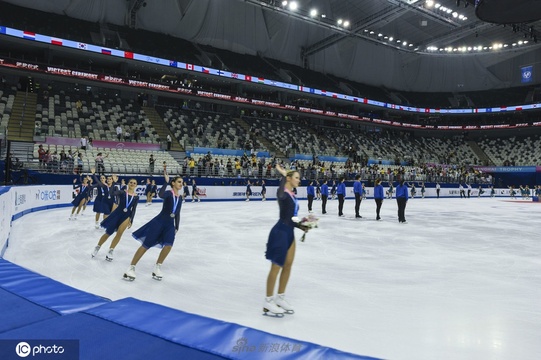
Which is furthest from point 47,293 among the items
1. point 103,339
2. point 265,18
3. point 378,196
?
point 265,18

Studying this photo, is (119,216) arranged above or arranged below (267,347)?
above

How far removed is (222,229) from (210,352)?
1022 cm

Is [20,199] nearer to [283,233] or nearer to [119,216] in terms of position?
[119,216]

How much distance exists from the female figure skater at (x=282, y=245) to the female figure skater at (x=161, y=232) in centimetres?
231

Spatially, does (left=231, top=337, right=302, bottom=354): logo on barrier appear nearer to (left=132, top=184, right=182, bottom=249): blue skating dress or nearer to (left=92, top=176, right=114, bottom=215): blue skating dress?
(left=132, top=184, right=182, bottom=249): blue skating dress

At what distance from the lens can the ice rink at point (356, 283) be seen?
4008mm

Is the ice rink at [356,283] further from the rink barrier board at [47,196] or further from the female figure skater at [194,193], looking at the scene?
the female figure skater at [194,193]

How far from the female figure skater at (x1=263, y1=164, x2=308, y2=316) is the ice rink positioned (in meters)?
0.19

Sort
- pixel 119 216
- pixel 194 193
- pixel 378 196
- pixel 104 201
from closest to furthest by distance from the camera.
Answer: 1. pixel 119 216
2. pixel 104 201
3. pixel 378 196
4. pixel 194 193

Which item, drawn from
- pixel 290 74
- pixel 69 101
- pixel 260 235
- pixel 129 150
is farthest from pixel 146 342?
pixel 290 74

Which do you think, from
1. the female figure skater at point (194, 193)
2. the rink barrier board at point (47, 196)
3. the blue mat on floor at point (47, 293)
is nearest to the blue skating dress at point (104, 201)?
the rink barrier board at point (47, 196)

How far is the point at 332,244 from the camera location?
9.91m

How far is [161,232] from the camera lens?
20.4 feet

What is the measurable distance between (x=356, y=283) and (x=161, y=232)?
11.1 feet
